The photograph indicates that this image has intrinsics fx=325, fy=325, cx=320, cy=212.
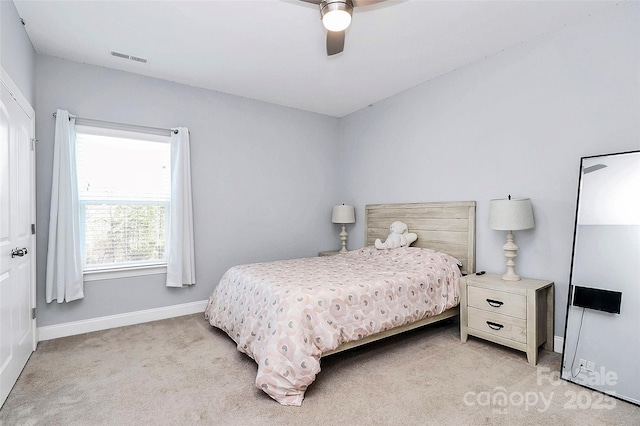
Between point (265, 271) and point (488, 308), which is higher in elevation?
point (265, 271)

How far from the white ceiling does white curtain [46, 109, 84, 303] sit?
31.6 inches

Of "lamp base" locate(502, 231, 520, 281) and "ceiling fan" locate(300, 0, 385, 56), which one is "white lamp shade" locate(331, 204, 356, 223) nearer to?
"lamp base" locate(502, 231, 520, 281)

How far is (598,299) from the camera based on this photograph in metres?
2.21

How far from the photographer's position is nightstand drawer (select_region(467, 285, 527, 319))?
255 centimetres

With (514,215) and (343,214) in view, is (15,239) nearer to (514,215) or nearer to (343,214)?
(343,214)

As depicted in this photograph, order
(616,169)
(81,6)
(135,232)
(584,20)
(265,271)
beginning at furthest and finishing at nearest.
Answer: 1. (135,232)
2. (265,271)
3. (584,20)
4. (81,6)
5. (616,169)

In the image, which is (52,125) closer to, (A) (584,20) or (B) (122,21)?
→ (B) (122,21)

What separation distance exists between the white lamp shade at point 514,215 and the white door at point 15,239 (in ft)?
11.7

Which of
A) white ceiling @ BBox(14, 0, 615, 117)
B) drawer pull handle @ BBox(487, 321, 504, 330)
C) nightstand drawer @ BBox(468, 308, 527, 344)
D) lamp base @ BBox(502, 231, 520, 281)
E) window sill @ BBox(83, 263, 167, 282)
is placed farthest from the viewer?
window sill @ BBox(83, 263, 167, 282)

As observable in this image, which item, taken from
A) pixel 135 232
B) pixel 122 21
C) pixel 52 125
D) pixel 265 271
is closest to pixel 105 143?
pixel 52 125

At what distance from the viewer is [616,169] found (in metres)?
2.25

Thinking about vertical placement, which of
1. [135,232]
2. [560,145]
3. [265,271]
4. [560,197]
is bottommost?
[265,271]

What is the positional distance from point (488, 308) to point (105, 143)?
402cm

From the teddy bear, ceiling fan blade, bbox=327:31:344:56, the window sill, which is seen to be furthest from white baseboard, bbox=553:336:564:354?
the window sill
